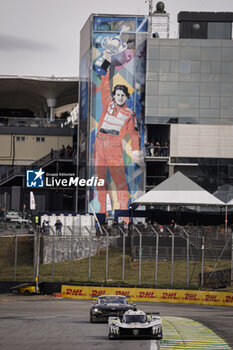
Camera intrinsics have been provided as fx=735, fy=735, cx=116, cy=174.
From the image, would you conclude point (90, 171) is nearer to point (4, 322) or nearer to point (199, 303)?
point (199, 303)

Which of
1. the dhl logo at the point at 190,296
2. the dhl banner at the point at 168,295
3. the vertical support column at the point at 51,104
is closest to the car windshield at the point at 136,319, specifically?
the dhl banner at the point at 168,295

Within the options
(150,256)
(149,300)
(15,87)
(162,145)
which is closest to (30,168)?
(162,145)

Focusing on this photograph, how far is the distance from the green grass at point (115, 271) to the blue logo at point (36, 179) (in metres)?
25.4

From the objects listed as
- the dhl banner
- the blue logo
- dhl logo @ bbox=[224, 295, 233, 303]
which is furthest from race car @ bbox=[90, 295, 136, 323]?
the blue logo

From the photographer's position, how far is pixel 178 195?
6575 cm

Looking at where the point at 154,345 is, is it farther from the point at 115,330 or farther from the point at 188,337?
the point at 188,337

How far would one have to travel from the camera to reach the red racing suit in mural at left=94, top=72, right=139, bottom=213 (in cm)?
8856

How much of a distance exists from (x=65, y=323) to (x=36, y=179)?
51547 millimetres

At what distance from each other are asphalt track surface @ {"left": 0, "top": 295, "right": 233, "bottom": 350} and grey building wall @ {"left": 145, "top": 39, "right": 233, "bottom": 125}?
146 feet

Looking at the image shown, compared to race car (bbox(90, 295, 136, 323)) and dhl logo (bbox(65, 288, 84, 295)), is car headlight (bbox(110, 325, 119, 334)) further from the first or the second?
dhl logo (bbox(65, 288, 84, 295))

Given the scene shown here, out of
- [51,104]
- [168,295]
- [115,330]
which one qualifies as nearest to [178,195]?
[168,295]

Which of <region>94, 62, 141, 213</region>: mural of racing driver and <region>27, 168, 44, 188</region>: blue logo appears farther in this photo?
<region>94, 62, 141, 213</region>: mural of racing driver

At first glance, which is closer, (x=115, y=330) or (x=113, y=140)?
(x=115, y=330)

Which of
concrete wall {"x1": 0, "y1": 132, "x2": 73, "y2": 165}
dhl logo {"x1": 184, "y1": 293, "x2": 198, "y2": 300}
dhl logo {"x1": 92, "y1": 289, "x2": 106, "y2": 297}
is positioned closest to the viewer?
dhl logo {"x1": 184, "y1": 293, "x2": 198, "y2": 300}
